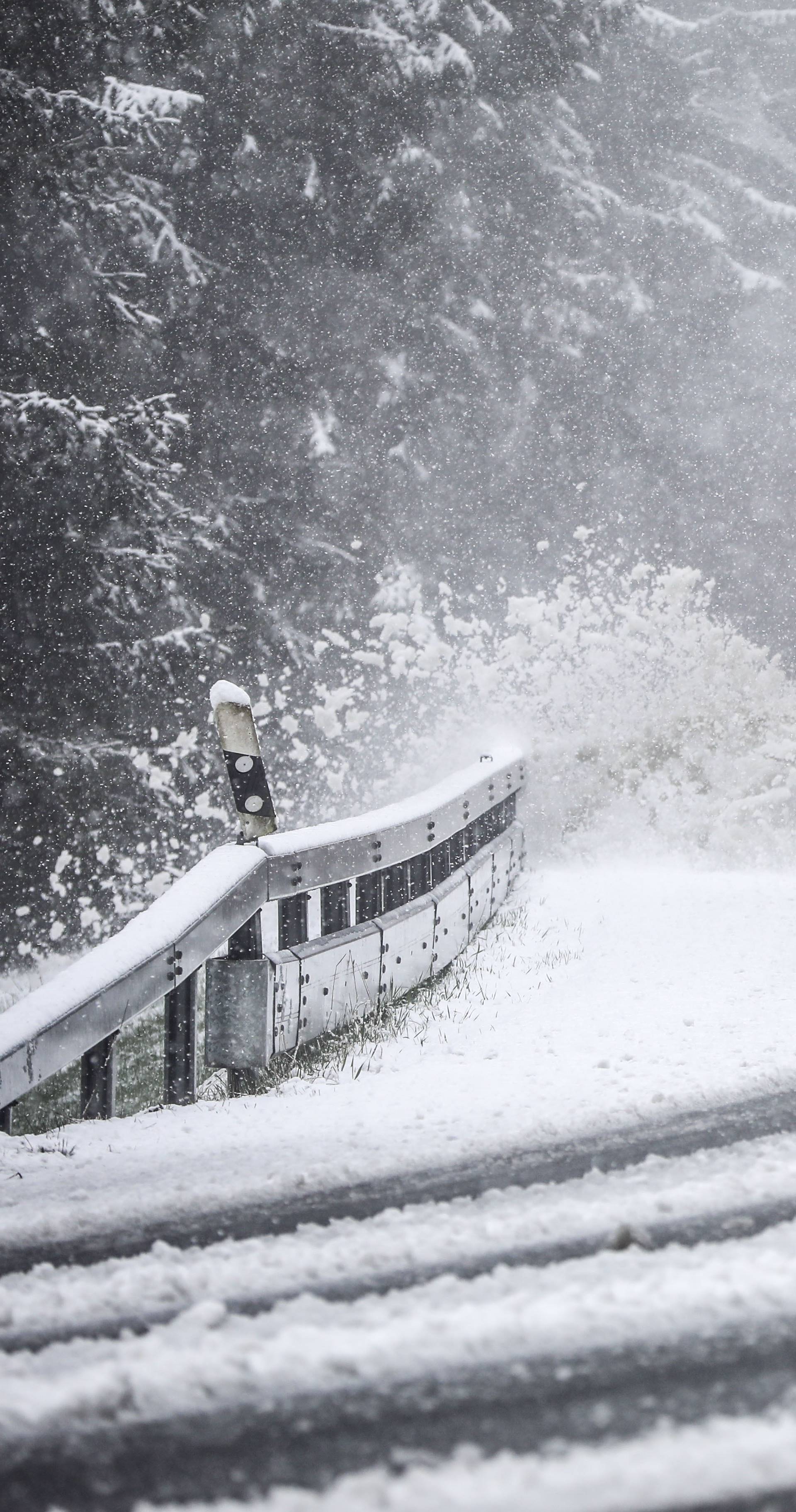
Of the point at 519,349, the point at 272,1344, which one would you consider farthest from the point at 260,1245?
the point at 519,349

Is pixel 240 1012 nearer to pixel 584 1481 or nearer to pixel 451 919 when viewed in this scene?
pixel 451 919

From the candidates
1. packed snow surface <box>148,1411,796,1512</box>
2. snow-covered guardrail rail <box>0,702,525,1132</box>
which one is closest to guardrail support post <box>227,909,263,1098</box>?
snow-covered guardrail rail <box>0,702,525,1132</box>

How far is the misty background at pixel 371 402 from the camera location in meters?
16.6

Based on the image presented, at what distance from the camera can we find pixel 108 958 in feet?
13.8

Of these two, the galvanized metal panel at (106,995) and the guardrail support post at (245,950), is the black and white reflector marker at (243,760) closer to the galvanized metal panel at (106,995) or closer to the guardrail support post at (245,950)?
A: the guardrail support post at (245,950)

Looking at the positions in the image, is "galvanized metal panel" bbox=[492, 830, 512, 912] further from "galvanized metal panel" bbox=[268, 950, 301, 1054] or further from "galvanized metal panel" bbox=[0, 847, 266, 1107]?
"galvanized metal panel" bbox=[0, 847, 266, 1107]

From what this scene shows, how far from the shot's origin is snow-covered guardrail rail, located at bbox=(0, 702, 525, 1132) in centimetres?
404

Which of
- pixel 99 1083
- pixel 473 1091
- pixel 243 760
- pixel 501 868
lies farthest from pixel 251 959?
pixel 501 868

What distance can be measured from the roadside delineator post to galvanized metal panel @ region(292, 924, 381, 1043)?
60 centimetres

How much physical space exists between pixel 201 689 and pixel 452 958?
438 inches

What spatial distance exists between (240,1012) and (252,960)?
8.4 inches

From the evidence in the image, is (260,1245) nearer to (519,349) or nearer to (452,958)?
(452,958)

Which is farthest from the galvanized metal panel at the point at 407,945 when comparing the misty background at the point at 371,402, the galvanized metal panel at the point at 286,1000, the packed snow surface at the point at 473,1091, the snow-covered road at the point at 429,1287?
the misty background at the point at 371,402

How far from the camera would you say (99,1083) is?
444 centimetres
